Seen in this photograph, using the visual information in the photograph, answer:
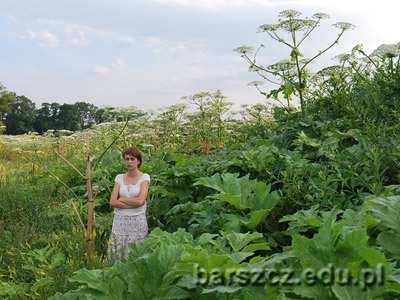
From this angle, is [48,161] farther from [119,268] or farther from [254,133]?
[119,268]

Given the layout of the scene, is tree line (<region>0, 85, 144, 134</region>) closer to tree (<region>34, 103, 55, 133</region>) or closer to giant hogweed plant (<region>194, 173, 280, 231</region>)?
tree (<region>34, 103, 55, 133</region>)

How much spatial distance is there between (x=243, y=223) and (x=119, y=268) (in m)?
1.73

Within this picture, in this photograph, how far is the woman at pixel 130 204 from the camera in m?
6.55

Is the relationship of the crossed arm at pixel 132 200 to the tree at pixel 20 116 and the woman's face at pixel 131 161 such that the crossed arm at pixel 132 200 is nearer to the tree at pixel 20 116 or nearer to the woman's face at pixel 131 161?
the woman's face at pixel 131 161

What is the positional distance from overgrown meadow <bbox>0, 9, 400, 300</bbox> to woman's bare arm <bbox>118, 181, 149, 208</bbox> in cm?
31

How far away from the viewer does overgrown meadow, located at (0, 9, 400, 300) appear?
3.03 meters

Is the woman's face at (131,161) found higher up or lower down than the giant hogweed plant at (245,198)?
higher up

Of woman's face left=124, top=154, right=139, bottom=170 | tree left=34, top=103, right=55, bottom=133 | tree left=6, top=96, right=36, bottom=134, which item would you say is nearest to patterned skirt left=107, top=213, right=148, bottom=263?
woman's face left=124, top=154, right=139, bottom=170

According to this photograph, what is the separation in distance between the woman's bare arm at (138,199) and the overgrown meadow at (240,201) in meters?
0.31

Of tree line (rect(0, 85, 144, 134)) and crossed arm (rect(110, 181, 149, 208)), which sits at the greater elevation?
tree line (rect(0, 85, 144, 134))

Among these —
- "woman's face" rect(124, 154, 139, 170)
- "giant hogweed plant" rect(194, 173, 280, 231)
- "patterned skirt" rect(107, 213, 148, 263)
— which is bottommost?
"patterned skirt" rect(107, 213, 148, 263)

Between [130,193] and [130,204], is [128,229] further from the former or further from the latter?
[130,193]

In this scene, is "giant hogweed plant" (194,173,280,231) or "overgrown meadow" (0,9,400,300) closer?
"overgrown meadow" (0,9,400,300)

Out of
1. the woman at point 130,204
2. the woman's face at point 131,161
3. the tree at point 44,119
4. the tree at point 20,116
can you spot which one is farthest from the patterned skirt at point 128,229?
the tree at point 20,116
